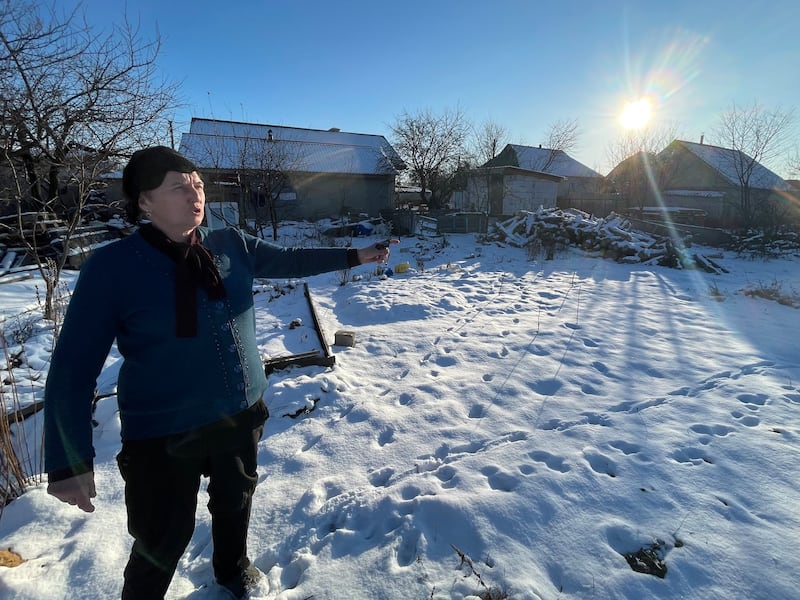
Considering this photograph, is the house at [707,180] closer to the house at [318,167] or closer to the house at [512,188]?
the house at [512,188]

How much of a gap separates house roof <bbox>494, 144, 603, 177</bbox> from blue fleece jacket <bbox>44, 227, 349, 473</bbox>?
3660 centimetres

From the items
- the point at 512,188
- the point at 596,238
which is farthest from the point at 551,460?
the point at 512,188

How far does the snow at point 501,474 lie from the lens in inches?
75.7

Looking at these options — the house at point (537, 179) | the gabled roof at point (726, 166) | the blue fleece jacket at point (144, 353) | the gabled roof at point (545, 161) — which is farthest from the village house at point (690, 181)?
the blue fleece jacket at point (144, 353)

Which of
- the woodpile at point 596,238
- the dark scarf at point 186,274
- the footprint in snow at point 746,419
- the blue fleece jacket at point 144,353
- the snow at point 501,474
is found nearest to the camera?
the blue fleece jacket at point 144,353

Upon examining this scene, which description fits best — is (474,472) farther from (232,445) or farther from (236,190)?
(236,190)

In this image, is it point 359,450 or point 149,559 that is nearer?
point 149,559

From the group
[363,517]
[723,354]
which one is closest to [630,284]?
[723,354]

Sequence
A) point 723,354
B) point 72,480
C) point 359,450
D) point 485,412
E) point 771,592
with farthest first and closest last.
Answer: point 723,354 < point 485,412 < point 359,450 < point 771,592 < point 72,480

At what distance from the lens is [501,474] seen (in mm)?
2639

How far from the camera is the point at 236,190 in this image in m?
19.8

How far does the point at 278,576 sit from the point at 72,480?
1.16 m

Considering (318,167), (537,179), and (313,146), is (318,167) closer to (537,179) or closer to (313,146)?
(313,146)

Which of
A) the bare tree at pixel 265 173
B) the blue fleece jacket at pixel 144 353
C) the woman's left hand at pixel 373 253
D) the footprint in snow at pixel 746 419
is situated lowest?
the footprint in snow at pixel 746 419
